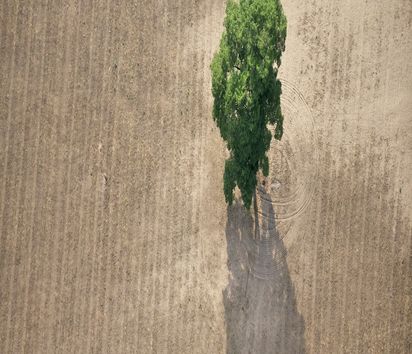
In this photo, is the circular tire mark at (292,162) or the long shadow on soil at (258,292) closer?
the long shadow on soil at (258,292)

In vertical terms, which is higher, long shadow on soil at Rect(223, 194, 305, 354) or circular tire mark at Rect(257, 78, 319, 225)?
circular tire mark at Rect(257, 78, 319, 225)

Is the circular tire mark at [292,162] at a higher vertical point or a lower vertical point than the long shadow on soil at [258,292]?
higher

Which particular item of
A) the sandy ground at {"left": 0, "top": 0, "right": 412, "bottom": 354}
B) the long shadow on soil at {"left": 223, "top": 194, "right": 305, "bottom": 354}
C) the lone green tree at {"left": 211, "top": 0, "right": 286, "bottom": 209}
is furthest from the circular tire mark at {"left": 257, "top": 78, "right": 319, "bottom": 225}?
the lone green tree at {"left": 211, "top": 0, "right": 286, "bottom": 209}

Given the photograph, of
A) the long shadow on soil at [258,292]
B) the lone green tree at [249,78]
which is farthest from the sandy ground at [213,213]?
the lone green tree at [249,78]

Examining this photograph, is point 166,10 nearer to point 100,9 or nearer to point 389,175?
point 100,9

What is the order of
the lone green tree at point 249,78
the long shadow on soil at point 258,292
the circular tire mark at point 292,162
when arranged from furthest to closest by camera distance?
1. the circular tire mark at point 292,162
2. the long shadow on soil at point 258,292
3. the lone green tree at point 249,78

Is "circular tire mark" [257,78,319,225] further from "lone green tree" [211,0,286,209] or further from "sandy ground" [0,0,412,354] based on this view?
"lone green tree" [211,0,286,209]

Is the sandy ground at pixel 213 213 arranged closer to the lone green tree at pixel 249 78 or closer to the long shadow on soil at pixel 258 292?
the long shadow on soil at pixel 258 292
